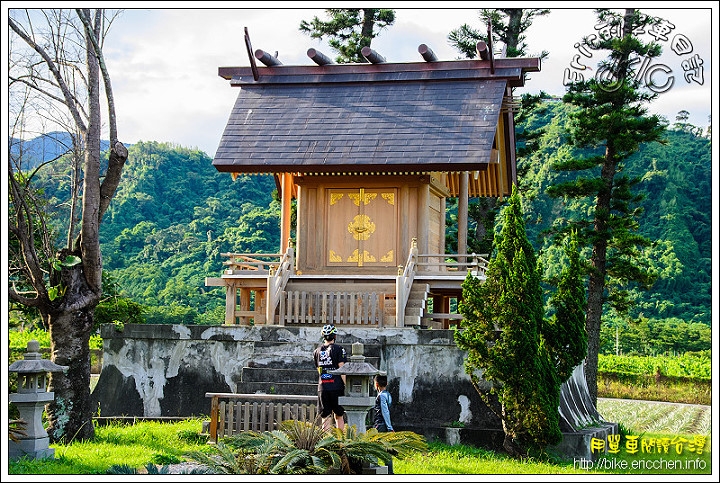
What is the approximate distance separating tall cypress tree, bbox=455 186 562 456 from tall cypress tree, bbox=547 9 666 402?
742 centimetres

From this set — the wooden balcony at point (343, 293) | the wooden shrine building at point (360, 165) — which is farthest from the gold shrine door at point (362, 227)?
the wooden balcony at point (343, 293)

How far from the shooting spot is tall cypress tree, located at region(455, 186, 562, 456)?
42.5 ft

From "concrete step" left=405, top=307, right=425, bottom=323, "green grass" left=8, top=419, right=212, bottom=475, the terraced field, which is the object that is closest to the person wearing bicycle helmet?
"green grass" left=8, top=419, right=212, bottom=475

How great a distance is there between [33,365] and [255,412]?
3.07 meters

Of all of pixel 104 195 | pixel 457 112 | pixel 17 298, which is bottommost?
pixel 17 298

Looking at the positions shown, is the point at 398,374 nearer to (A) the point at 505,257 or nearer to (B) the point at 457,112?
Result: (A) the point at 505,257

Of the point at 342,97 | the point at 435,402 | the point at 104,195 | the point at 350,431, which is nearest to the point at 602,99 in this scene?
the point at 342,97

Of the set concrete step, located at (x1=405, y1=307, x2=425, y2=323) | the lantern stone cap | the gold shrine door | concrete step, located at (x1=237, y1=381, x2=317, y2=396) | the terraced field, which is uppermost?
the gold shrine door

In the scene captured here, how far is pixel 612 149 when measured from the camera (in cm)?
2094

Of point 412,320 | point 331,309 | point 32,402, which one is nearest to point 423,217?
point 412,320

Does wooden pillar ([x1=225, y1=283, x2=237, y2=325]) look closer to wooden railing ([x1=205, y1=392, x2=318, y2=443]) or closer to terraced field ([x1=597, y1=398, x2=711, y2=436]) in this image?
wooden railing ([x1=205, y1=392, x2=318, y2=443])

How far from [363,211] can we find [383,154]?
1675 millimetres

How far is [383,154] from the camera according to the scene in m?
18.0

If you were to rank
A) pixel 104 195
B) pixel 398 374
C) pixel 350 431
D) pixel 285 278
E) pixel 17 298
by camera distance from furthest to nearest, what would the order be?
pixel 285 278, pixel 398 374, pixel 104 195, pixel 17 298, pixel 350 431
